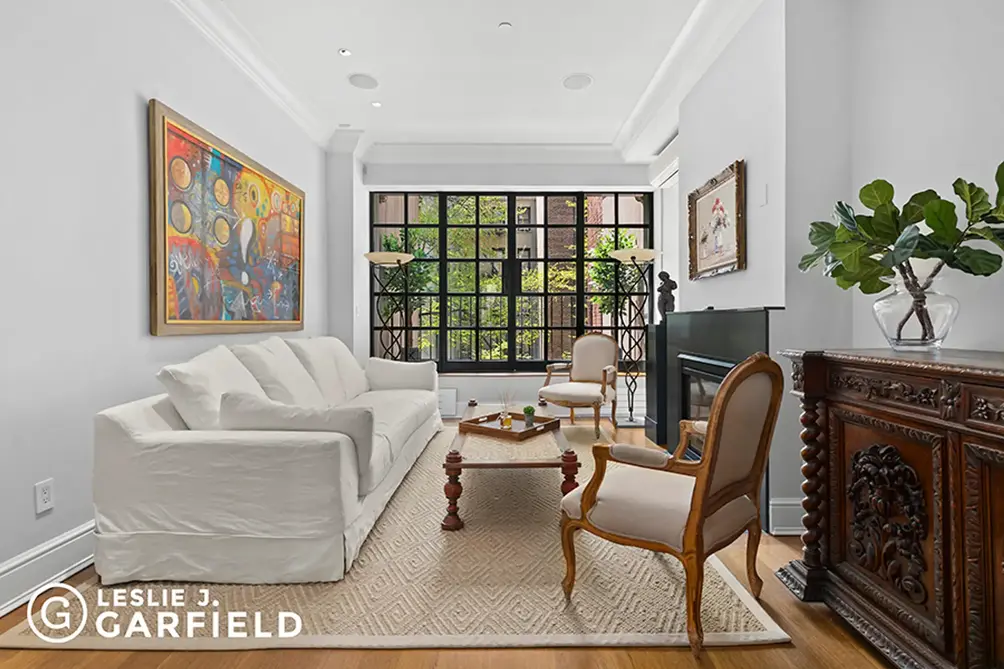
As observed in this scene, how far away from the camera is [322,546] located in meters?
2.18

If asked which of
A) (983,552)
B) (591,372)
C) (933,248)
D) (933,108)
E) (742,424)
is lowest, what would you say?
(983,552)

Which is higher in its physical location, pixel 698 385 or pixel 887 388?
pixel 887 388

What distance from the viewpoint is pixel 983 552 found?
142 cm

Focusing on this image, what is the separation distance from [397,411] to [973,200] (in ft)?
10.3

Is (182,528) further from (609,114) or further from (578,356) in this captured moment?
(609,114)

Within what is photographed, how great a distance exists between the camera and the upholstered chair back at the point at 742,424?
1690 mm

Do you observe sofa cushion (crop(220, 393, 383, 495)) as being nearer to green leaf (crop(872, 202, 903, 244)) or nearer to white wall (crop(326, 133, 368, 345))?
green leaf (crop(872, 202, 903, 244))

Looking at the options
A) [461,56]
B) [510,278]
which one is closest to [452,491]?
[461,56]

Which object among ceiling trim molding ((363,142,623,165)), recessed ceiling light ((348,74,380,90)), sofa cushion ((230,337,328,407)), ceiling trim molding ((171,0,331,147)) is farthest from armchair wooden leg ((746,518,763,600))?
ceiling trim molding ((363,142,623,165))

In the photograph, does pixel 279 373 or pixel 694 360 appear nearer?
pixel 279 373

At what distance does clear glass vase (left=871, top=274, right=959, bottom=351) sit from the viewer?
6.42 ft

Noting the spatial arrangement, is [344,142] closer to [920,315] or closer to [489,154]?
[489,154]

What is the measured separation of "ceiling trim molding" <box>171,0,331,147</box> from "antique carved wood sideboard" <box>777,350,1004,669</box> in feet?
12.0

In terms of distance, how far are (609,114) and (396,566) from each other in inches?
171
